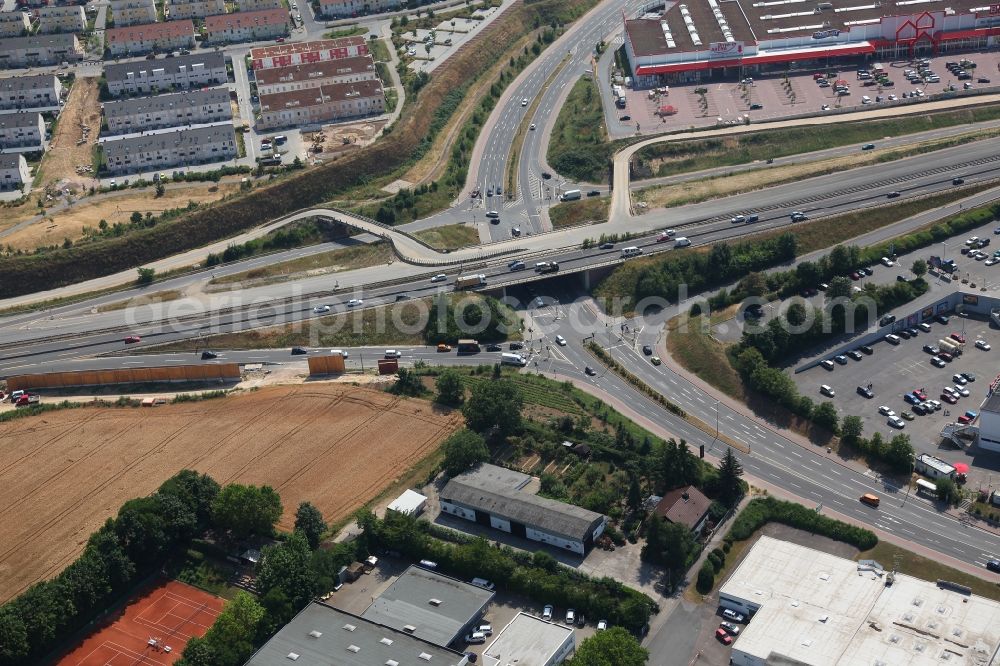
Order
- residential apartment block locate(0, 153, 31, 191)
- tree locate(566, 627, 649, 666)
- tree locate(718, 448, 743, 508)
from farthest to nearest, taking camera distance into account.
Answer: residential apartment block locate(0, 153, 31, 191) → tree locate(718, 448, 743, 508) → tree locate(566, 627, 649, 666)

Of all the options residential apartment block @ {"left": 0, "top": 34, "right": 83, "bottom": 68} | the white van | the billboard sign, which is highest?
residential apartment block @ {"left": 0, "top": 34, "right": 83, "bottom": 68}

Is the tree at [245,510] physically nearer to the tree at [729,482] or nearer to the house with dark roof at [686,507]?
the house with dark roof at [686,507]

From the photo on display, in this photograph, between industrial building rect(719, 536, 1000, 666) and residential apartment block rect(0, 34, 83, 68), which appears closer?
industrial building rect(719, 536, 1000, 666)

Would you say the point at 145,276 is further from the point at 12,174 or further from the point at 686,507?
the point at 686,507

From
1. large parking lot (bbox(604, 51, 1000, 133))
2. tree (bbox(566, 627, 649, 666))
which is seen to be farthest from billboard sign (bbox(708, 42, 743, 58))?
tree (bbox(566, 627, 649, 666))

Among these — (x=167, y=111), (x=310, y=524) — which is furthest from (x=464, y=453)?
(x=167, y=111)

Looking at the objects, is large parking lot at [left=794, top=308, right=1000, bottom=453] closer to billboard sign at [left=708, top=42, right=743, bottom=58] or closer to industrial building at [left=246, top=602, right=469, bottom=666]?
industrial building at [left=246, top=602, right=469, bottom=666]
